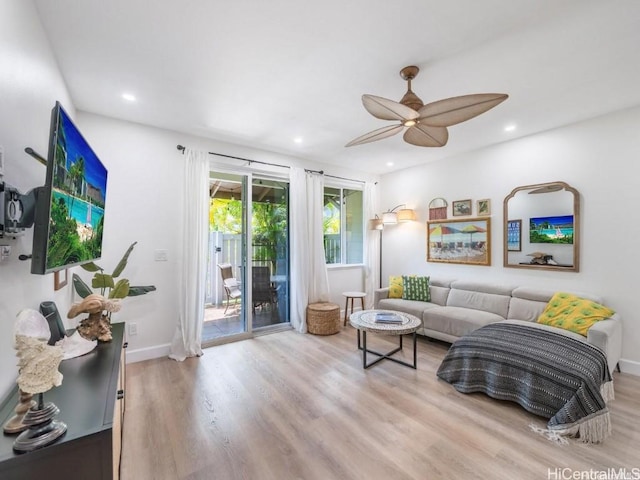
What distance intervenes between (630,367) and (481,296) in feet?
4.75

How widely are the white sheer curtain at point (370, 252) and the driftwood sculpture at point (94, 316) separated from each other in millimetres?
3966

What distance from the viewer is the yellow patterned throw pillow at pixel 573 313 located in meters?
2.74

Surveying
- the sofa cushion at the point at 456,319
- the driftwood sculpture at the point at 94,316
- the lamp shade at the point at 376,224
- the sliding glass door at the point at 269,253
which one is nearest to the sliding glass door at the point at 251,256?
the sliding glass door at the point at 269,253

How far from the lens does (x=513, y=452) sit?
1.80 metres

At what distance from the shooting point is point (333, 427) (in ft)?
6.75

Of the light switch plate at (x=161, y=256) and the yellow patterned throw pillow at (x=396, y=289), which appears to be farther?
the yellow patterned throw pillow at (x=396, y=289)

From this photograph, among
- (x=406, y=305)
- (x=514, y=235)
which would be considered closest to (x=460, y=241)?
(x=514, y=235)

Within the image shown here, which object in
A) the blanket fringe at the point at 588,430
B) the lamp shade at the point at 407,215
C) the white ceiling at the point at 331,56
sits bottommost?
the blanket fringe at the point at 588,430

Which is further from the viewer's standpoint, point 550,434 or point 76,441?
point 550,434

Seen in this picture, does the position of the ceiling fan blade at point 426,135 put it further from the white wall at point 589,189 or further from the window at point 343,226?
the window at point 343,226

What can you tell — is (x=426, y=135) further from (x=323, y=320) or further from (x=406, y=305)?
(x=323, y=320)

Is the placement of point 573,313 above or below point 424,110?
below

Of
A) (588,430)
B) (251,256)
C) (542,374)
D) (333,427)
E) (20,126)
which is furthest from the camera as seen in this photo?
(251,256)

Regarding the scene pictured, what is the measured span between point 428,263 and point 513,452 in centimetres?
310
